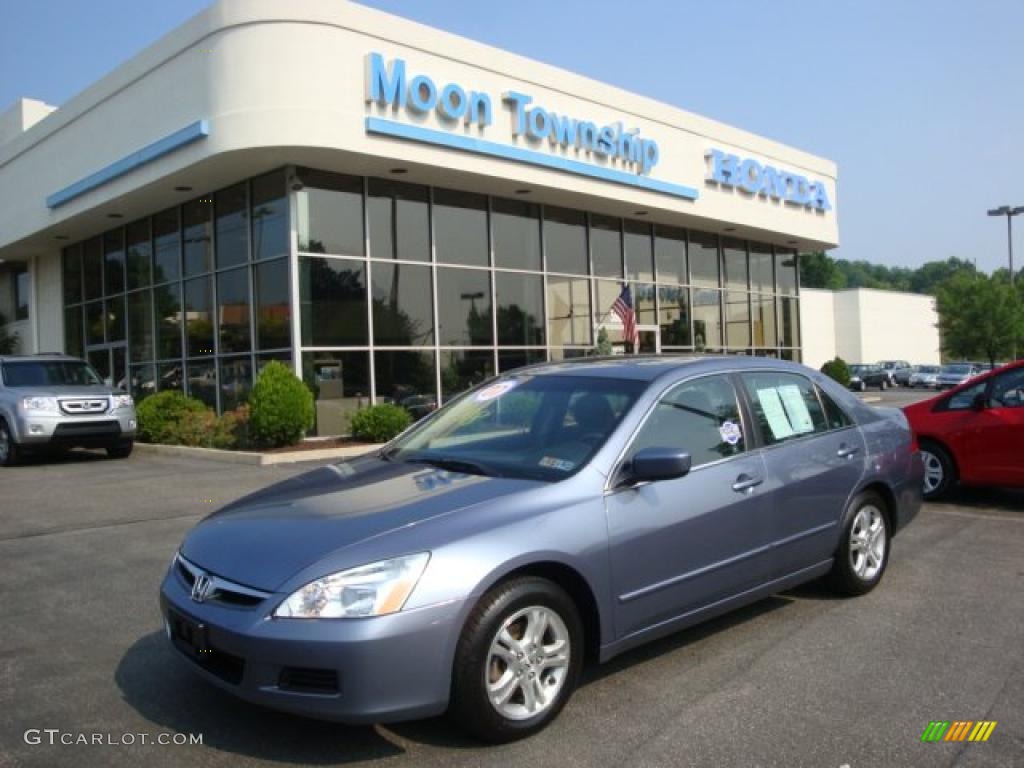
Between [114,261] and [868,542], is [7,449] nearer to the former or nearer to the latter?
[114,261]

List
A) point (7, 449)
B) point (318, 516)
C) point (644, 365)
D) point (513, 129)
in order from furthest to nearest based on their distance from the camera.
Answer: point (513, 129), point (7, 449), point (644, 365), point (318, 516)

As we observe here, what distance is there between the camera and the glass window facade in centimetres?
1598

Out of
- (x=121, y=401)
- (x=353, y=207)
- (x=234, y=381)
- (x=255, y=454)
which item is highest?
(x=353, y=207)

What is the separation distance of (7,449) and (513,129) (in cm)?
1072

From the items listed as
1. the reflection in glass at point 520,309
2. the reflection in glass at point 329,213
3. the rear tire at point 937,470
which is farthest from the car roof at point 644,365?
the reflection in glass at point 520,309

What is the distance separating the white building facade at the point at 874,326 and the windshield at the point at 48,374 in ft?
137

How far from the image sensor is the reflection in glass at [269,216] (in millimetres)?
15867

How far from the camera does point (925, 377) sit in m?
44.1

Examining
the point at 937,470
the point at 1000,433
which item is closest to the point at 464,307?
the point at 937,470

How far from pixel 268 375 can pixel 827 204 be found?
1986cm

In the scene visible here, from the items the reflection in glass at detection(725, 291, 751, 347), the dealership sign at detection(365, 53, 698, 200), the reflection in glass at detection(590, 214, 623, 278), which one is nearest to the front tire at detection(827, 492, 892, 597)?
the dealership sign at detection(365, 53, 698, 200)

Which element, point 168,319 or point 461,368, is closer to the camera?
point 461,368

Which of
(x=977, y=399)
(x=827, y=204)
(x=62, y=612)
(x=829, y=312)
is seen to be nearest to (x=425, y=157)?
(x=977, y=399)

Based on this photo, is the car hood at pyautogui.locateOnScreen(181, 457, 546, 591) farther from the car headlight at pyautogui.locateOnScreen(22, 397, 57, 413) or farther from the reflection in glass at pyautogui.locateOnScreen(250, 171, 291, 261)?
the reflection in glass at pyautogui.locateOnScreen(250, 171, 291, 261)
